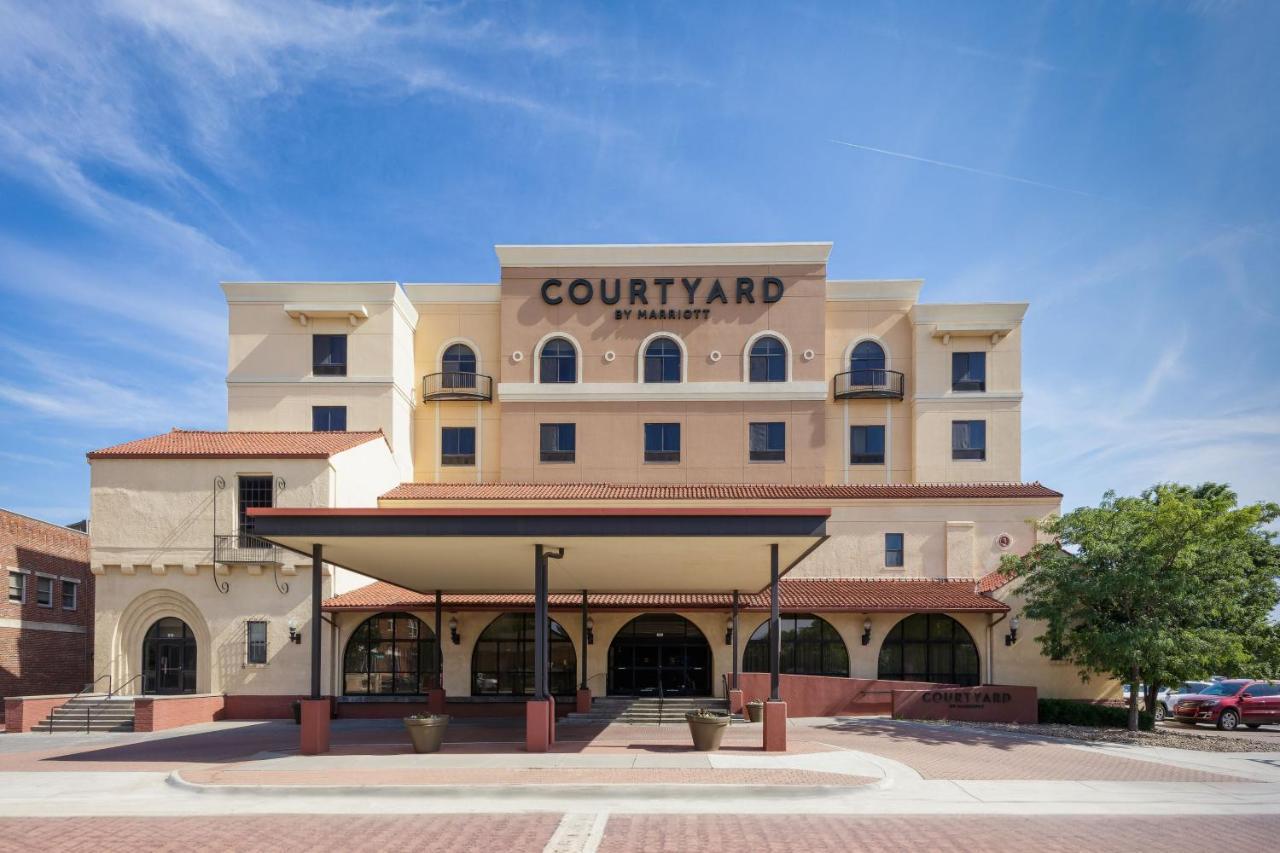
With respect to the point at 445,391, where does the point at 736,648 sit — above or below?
below

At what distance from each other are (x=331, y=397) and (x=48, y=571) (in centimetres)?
1068

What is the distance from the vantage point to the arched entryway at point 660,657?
3064 centimetres

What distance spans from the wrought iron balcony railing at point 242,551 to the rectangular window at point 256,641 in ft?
6.30

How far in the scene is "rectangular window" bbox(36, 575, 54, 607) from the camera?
3127 cm

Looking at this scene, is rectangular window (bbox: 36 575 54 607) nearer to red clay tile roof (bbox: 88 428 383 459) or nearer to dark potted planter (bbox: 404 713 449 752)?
red clay tile roof (bbox: 88 428 383 459)

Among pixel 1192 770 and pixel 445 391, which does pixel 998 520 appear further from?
pixel 445 391

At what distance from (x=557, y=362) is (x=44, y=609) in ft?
62.5

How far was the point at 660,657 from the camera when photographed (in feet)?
101

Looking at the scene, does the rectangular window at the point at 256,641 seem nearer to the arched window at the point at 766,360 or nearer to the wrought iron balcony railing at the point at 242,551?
the wrought iron balcony railing at the point at 242,551

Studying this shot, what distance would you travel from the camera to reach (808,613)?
30.7m

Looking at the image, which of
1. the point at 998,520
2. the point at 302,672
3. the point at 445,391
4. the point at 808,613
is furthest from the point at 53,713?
the point at 998,520

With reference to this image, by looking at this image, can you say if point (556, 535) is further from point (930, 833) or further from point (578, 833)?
point (930, 833)

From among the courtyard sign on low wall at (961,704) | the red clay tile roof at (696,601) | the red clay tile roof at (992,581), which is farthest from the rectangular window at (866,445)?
the courtyard sign on low wall at (961,704)

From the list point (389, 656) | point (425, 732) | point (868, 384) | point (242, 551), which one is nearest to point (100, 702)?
point (242, 551)
